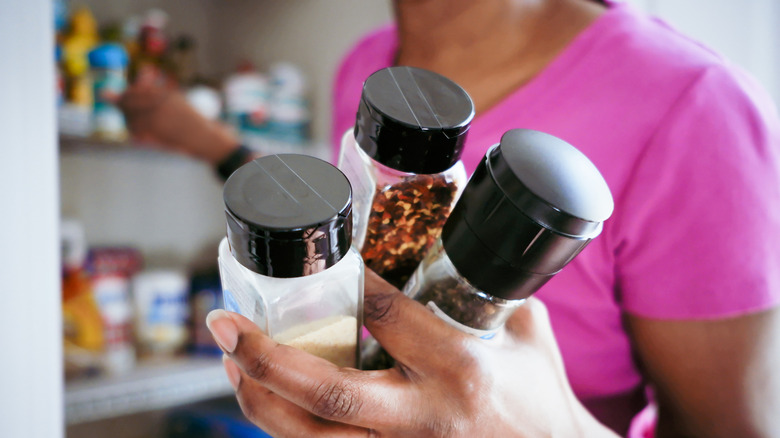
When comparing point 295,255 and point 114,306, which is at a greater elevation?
point 295,255

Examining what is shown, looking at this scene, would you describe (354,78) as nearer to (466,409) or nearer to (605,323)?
(605,323)

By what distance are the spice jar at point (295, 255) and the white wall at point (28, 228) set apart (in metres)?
0.32

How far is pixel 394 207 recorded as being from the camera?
24 cm

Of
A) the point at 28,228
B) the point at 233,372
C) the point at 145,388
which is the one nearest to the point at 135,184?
the point at 145,388

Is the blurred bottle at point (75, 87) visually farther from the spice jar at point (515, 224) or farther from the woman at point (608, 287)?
the spice jar at point (515, 224)

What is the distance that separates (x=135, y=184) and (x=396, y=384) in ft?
2.95

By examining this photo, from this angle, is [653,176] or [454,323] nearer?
[454,323]

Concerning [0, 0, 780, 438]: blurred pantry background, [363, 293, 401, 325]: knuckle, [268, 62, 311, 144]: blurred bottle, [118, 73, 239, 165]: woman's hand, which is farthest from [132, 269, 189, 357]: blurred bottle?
[363, 293, 401, 325]: knuckle

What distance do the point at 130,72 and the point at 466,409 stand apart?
0.83 meters

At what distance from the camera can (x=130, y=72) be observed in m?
0.83

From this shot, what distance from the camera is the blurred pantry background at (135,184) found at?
0.45 metres

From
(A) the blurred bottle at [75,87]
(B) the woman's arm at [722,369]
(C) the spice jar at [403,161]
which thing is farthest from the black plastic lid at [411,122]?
(A) the blurred bottle at [75,87]

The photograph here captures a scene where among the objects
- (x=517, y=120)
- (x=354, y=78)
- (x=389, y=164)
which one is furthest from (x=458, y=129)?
(x=354, y=78)

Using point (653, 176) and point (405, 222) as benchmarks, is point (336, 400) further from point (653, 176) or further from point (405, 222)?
point (653, 176)
